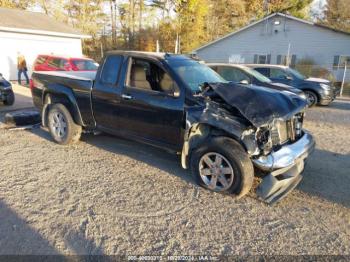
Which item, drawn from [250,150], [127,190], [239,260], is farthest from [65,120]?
[239,260]

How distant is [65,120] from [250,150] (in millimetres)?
3778

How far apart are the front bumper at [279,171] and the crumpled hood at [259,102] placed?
0.46 meters

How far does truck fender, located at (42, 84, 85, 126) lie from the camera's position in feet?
17.9

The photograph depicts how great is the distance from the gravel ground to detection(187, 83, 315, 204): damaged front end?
324 mm

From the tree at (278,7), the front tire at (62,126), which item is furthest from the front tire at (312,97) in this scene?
the tree at (278,7)

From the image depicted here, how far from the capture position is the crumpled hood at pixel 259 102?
11.5 feet

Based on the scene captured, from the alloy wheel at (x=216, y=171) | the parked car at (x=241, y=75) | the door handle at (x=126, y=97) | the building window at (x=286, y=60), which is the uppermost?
the building window at (x=286, y=60)

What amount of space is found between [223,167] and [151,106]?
143 cm

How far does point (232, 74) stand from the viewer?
32.2 ft

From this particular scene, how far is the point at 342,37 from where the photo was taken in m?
20.9

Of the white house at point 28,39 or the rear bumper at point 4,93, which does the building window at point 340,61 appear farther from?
the rear bumper at point 4,93

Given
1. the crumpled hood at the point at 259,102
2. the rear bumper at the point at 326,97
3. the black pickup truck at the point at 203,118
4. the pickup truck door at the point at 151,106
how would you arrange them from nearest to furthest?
the crumpled hood at the point at 259,102 < the black pickup truck at the point at 203,118 < the pickup truck door at the point at 151,106 < the rear bumper at the point at 326,97

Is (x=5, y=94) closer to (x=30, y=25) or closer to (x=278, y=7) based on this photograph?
(x=30, y=25)

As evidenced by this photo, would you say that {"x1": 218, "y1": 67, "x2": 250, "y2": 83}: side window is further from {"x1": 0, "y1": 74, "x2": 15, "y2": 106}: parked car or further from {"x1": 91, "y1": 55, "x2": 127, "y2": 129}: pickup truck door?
{"x1": 0, "y1": 74, "x2": 15, "y2": 106}: parked car
